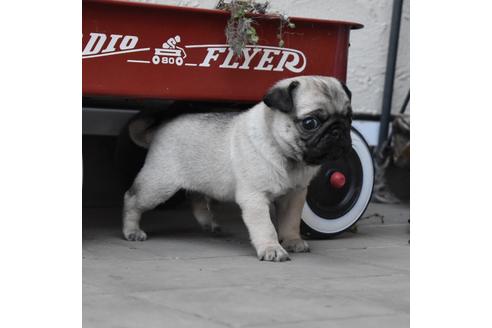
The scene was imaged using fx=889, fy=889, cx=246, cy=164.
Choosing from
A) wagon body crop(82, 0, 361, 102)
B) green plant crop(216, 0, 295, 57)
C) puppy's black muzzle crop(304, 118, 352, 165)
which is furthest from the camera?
green plant crop(216, 0, 295, 57)

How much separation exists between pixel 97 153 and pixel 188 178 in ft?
4.89

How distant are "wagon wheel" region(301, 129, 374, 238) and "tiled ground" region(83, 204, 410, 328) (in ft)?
0.27

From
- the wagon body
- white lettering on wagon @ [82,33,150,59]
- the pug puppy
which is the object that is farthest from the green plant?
white lettering on wagon @ [82,33,150,59]

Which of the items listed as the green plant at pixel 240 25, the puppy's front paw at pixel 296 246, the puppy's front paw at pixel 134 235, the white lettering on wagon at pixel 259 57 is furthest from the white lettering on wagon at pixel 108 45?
the puppy's front paw at pixel 296 246

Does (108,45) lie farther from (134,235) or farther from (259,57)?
(134,235)

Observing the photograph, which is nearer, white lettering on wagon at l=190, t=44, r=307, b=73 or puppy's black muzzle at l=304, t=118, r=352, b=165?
puppy's black muzzle at l=304, t=118, r=352, b=165

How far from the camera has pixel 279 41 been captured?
3.92m

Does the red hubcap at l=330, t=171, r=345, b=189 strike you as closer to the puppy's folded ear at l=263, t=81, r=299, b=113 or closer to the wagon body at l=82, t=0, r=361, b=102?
the wagon body at l=82, t=0, r=361, b=102

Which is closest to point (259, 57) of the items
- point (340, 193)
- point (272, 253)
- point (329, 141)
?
point (329, 141)

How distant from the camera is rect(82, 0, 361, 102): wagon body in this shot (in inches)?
141

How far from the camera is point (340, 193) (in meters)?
4.23

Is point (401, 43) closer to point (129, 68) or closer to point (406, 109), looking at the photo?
point (406, 109)
